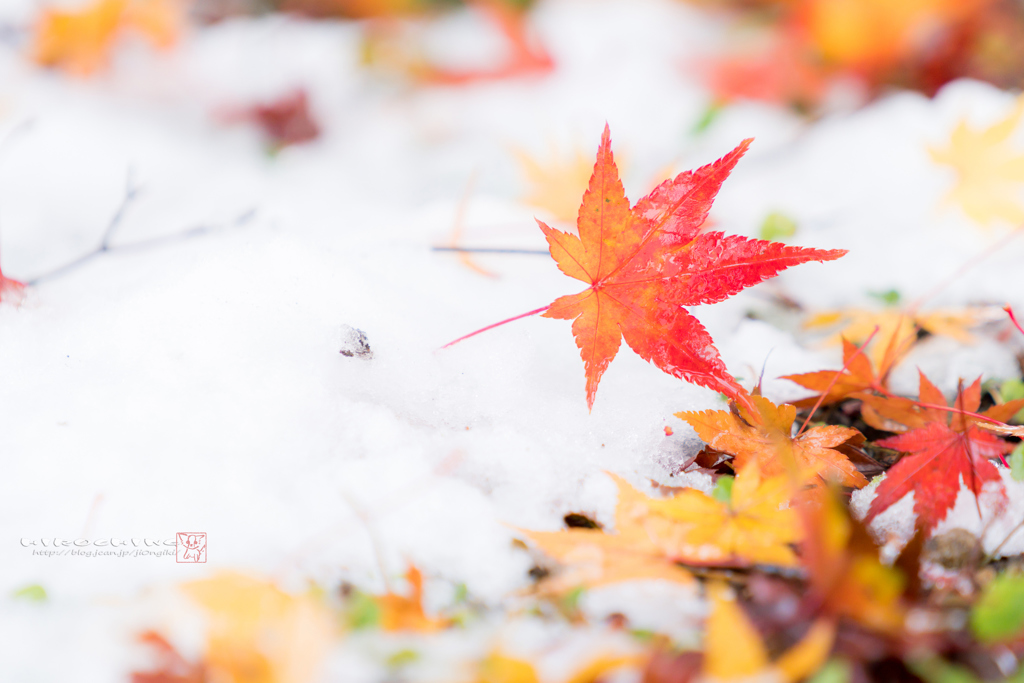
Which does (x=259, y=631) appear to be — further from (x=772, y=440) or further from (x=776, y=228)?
(x=776, y=228)

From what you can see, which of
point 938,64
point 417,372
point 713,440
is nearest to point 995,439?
point 713,440

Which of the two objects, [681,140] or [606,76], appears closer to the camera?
[681,140]

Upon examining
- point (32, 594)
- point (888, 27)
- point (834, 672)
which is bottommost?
point (32, 594)

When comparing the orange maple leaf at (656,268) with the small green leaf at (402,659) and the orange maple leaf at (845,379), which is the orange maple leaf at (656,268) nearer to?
the orange maple leaf at (845,379)

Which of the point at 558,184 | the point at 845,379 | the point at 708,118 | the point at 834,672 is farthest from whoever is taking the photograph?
the point at 708,118

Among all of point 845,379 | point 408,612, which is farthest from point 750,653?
point 845,379

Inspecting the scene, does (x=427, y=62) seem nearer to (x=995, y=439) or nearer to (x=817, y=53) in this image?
(x=817, y=53)
